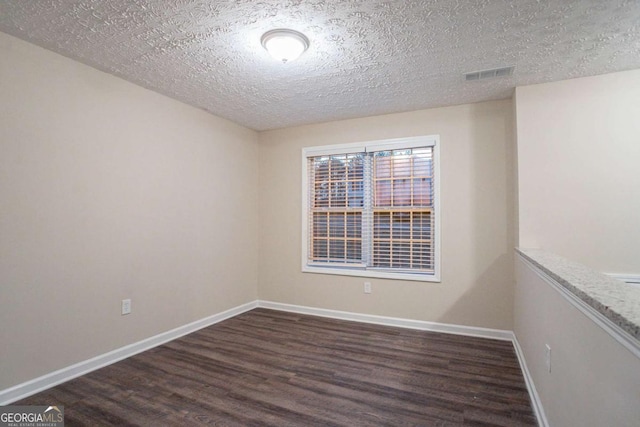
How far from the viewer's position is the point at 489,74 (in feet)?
9.05

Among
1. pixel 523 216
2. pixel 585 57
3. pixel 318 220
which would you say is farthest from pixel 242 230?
pixel 585 57

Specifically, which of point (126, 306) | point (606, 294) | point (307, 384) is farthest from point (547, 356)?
point (126, 306)

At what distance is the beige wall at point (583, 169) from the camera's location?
8.81 feet

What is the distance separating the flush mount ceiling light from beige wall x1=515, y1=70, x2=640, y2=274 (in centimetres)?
221

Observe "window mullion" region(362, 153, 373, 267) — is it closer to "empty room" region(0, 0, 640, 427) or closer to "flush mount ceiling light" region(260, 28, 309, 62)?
"empty room" region(0, 0, 640, 427)

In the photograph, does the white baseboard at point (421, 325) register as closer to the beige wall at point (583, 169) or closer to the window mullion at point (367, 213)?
the window mullion at point (367, 213)

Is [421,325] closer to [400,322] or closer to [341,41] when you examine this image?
[400,322]

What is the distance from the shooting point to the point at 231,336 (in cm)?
344

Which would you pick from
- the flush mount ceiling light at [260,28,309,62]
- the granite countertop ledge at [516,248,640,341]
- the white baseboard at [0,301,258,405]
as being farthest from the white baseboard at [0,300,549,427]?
the flush mount ceiling light at [260,28,309,62]

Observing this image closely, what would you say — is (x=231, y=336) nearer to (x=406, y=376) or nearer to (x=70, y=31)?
(x=406, y=376)

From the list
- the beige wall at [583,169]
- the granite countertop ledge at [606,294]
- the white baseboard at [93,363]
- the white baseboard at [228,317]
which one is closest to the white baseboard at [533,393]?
the white baseboard at [228,317]

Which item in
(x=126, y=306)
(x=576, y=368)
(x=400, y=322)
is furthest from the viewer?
(x=400, y=322)

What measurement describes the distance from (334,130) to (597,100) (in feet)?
8.80

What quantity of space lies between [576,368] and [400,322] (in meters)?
2.51
